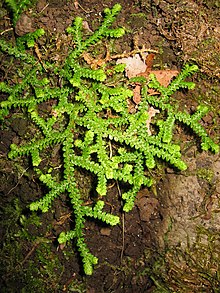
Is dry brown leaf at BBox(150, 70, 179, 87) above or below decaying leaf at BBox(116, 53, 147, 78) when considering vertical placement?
below

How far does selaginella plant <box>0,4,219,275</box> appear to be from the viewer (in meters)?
2.61

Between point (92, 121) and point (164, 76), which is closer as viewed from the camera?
point (92, 121)

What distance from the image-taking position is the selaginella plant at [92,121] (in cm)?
261

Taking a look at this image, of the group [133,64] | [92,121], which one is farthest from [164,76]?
[92,121]

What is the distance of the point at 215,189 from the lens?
275cm

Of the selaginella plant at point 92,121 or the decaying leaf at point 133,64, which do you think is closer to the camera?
the selaginella plant at point 92,121

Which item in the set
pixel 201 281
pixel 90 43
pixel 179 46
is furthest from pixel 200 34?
pixel 201 281

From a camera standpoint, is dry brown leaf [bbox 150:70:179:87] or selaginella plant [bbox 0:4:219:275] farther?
dry brown leaf [bbox 150:70:179:87]

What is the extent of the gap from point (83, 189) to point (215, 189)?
3.52ft

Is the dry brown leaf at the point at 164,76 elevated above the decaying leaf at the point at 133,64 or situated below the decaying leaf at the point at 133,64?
below

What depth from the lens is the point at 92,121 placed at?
2.65 metres

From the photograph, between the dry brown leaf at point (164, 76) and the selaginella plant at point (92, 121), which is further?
the dry brown leaf at point (164, 76)

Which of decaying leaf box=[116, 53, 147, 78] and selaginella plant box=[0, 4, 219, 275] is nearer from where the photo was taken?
selaginella plant box=[0, 4, 219, 275]

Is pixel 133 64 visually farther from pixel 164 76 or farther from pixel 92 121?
pixel 92 121
